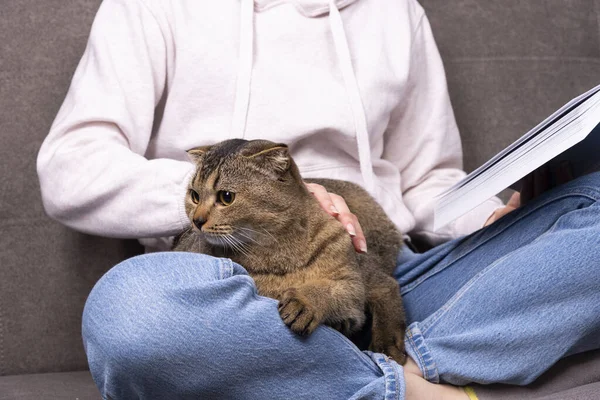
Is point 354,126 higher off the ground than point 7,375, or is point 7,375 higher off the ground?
point 354,126

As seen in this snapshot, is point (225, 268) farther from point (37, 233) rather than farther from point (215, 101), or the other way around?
point (37, 233)

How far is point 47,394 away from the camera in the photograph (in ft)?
4.47

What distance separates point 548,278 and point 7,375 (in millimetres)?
1142

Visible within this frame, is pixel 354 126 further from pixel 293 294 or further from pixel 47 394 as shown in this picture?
pixel 47 394

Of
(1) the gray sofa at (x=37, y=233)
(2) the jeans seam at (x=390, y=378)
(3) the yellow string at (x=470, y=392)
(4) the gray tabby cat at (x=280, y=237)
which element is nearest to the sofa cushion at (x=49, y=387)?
(1) the gray sofa at (x=37, y=233)

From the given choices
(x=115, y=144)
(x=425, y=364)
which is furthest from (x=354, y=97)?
(x=425, y=364)

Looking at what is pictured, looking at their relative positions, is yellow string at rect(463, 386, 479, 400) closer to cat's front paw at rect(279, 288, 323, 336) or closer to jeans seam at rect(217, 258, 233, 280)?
cat's front paw at rect(279, 288, 323, 336)

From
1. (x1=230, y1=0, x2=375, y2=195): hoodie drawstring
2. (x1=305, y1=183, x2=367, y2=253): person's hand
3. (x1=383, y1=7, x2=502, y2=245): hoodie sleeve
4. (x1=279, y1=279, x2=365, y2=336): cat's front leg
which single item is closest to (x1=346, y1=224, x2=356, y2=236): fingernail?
(x1=305, y1=183, x2=367, y2=253): person's hand

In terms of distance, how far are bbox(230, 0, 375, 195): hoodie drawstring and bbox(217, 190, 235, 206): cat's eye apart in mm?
397

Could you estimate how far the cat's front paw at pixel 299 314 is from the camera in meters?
1.06

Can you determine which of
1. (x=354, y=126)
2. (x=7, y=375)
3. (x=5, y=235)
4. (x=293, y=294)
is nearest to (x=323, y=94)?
(x=354, y=126)

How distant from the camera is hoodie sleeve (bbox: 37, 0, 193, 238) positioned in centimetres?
137

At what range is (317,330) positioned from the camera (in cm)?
109

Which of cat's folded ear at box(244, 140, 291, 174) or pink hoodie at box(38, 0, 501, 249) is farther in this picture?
pink hoodie at box(38, 0, 501, 249)
